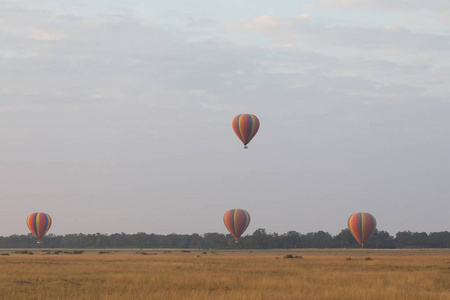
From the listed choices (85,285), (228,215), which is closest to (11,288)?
(85,285)

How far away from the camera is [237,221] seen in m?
99.6

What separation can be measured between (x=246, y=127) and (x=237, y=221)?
23.5m

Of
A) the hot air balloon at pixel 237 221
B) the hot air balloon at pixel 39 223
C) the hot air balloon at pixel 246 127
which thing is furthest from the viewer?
the hot air balloon at pixel 39 223

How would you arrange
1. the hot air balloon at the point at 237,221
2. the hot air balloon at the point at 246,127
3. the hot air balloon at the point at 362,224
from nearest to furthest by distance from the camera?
the hot air balloon at the point at 246,127 → the hot air balloon at the point at 362,224 → the hot air balloon at the point at 237,221

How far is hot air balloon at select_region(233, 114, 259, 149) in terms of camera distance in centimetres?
8156

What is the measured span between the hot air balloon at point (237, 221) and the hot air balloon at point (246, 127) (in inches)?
849

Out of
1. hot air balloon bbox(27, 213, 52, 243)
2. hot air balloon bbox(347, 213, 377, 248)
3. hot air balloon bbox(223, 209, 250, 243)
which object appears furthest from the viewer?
hot air balloon bbox(27, 213, 52, 243)

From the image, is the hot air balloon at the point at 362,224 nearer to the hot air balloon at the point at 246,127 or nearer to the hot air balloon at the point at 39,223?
the hot air balloon at the point at 246,127

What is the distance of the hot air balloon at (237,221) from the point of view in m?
99.6

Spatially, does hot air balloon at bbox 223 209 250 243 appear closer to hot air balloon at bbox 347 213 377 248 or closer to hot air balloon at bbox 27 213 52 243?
hot air balloon at bbox 347 213 377 248

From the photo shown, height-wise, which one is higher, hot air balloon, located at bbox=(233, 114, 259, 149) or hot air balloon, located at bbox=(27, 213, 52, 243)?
hot air balloon, located at bbox=(233, 114, 259, 149)

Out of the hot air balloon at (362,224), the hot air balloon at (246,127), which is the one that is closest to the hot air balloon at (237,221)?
the hot air balloon at (362,224)

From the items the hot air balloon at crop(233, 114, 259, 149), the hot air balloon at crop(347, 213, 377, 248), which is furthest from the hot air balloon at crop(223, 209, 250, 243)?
the hot air balloon at crop(233, 114, 259, 149)

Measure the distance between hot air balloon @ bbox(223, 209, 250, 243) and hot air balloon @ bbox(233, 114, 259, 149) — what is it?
21.6m
